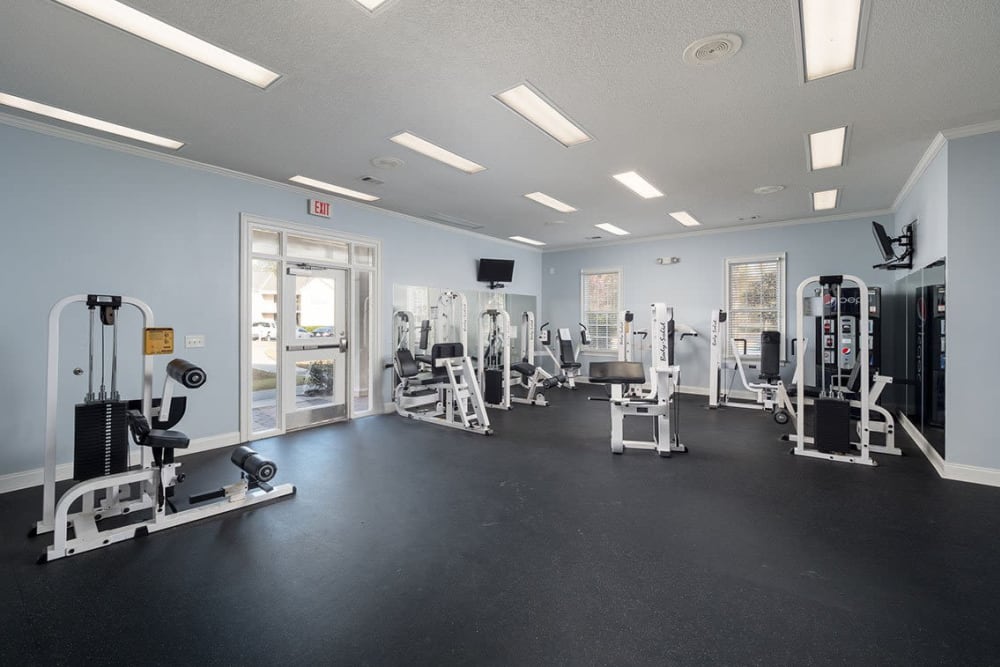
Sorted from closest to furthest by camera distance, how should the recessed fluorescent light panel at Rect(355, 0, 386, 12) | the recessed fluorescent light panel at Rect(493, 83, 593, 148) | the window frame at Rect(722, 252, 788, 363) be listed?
the recessed fluorescent light panel at Rect(355, 0, 386, 12)
the recessed fluorescent light panel at Rect(493, 83, 593, 148)
the window frame at Rect(722, 252, 788, 363)

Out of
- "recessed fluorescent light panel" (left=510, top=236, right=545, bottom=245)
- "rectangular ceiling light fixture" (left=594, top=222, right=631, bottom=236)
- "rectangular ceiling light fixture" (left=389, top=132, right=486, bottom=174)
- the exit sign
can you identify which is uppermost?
"recessed fluorescent light panel" (left=510, top=236, right=545, bottom=245)

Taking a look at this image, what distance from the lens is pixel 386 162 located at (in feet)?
14.2

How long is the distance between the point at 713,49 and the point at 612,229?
16.6 ft

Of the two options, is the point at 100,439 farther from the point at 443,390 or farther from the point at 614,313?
the point at 614,313

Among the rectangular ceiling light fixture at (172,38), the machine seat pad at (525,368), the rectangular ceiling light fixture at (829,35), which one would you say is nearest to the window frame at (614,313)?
the machine seat pad at (525,368)

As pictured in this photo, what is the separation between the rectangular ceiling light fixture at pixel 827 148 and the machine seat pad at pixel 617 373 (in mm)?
2481

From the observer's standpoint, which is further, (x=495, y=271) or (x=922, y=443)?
(x=495, y=271)

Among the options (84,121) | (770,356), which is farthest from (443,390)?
(770,356)

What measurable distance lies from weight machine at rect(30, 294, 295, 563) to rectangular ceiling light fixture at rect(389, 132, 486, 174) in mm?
2302

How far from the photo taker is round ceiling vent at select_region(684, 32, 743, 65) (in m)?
2.41

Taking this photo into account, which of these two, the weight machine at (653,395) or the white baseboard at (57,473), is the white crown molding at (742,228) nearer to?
the weight machine at (653,395)

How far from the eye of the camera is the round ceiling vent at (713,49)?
2414 millimetres

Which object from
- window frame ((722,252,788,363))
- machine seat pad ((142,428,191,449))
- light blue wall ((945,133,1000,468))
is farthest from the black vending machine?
machine seat pad ((142,428,191,449))

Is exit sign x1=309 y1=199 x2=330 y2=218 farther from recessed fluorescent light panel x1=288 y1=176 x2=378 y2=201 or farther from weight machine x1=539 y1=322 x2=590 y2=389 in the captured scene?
weight machine x1=539 y1=322 x2=590 y2=389
